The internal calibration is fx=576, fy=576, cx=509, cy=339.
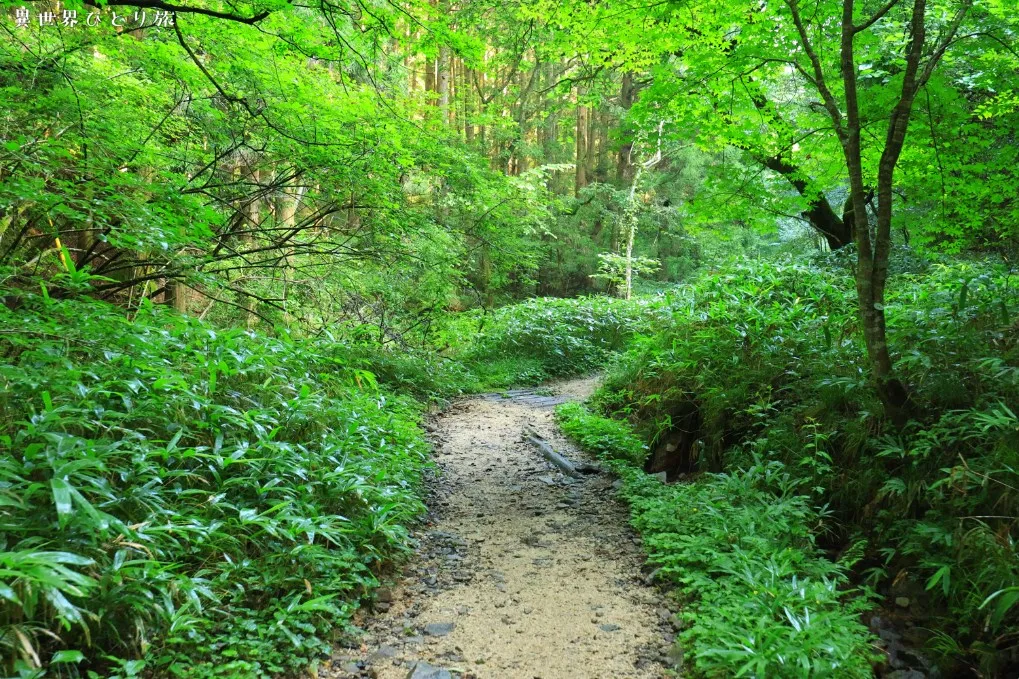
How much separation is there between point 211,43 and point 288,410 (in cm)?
360

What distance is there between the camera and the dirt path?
298 centimetres

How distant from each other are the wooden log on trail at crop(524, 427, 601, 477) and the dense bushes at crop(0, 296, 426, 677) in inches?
66.7

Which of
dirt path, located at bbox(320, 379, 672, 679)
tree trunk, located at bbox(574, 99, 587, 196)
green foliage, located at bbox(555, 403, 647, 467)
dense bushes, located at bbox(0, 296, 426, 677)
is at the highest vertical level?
tree trunk, located at bbox(574, 99, 587, 196)

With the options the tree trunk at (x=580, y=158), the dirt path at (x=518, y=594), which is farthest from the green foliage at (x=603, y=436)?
the tree trunk at (x=580, y=158)

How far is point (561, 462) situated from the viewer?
6.07 meters

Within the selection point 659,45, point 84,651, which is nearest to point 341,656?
point 84,651

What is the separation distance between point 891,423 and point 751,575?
181cm

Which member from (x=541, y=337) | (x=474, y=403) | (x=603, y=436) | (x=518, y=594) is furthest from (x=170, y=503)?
(x=541, y=337)

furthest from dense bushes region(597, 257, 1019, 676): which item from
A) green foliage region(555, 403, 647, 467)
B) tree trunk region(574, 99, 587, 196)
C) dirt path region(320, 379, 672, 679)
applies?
tree trunk region(574, 99, 587, 196)

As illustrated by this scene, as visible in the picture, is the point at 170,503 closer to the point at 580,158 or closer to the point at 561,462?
the point at 561,462

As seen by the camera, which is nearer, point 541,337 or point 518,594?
point 518,594

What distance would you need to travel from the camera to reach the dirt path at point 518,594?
2.98 metres

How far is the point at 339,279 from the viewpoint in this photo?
27.2 ft

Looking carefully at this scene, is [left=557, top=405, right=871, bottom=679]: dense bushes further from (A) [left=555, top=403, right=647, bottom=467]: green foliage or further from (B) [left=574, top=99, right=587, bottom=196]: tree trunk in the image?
(B) [left=574, top=99, right=587, bottom=196]: tree trunk
